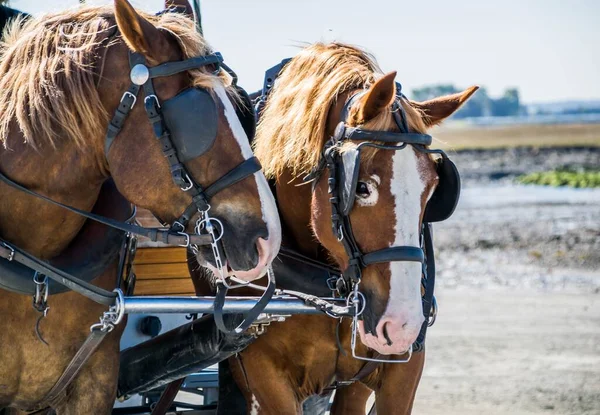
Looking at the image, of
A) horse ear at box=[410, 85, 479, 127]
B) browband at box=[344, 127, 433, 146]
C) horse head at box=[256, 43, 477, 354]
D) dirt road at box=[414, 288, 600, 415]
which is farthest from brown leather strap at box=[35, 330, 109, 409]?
dirt road at box=[414, 288, 600, 415]

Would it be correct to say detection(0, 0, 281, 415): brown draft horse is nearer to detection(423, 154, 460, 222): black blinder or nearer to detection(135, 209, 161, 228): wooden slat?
detection(423, 154, 460, 222): black blinder

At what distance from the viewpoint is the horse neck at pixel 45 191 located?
10.8ft

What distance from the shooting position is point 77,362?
349 centimetres

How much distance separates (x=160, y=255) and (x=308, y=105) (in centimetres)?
125

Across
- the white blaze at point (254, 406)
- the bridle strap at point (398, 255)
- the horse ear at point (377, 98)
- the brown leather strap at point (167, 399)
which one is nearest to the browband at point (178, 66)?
the horse ear at point (377, 98)

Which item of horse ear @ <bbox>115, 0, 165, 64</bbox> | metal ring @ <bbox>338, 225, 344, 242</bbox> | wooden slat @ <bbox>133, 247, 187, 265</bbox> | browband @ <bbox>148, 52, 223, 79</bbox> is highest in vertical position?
horse ear @ <bbox>115, 0, 165, 64</bbox>

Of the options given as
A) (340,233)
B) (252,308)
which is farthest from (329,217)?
(252,308)

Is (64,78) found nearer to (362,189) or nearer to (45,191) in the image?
(45,191)

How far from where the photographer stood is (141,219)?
4668 millimetres

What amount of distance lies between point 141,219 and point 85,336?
1182 mm

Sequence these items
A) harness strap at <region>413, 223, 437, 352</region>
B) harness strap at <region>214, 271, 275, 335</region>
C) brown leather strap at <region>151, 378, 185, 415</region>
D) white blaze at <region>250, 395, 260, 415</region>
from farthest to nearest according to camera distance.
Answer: brown leather strap at <region>151, 378, 185, 415</region>
white blaze at <region>250, 395, 260, 415</region>
harness strap at <region>413, 223, 437, 352</region>
harness strap at <region>214, 271, 275, 335</region>

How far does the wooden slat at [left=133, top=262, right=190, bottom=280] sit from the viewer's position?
15.2 ft

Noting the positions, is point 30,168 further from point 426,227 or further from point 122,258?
point 426,227

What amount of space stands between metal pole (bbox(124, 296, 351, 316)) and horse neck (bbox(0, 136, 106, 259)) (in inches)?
13.7
